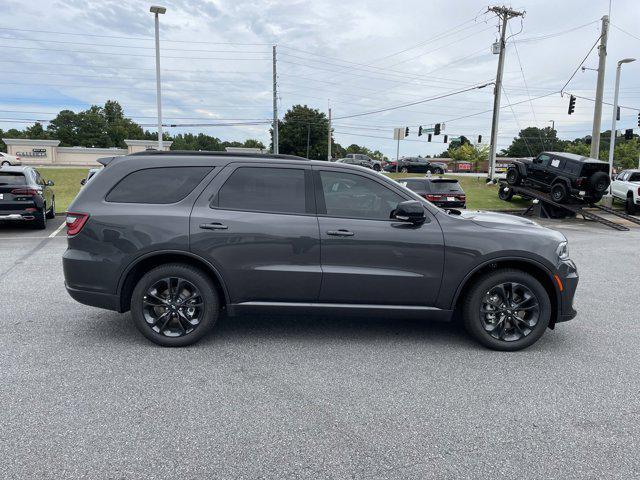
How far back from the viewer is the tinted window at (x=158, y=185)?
428cm

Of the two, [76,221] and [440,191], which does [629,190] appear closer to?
[440,191]

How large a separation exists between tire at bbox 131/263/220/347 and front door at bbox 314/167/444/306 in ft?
3.54

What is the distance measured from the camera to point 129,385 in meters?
3.52

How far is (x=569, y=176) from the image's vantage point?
58.6ft

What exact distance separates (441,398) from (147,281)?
107 inches

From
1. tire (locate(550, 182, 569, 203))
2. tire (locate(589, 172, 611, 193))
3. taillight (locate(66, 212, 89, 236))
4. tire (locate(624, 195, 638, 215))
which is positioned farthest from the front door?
tire (locate(624, 195, 638, 215))

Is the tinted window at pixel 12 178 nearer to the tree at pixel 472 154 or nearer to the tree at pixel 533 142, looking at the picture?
the tree at pixel 472 154

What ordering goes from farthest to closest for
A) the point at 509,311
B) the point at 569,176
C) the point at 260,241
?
the point at 569,176 → the point at 509,311 → the point at 260,241

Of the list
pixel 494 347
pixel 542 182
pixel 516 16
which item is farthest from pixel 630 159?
pixel 494 347

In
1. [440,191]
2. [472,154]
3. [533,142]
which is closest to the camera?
[440,191]

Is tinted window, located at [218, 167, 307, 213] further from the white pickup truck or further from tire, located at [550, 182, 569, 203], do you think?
the white pickup truck

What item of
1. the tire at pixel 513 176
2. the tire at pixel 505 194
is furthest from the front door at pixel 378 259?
the tire at pixel 505 194

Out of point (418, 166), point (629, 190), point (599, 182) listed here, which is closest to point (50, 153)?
point (418, 166)

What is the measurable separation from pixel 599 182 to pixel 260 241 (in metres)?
17.4
